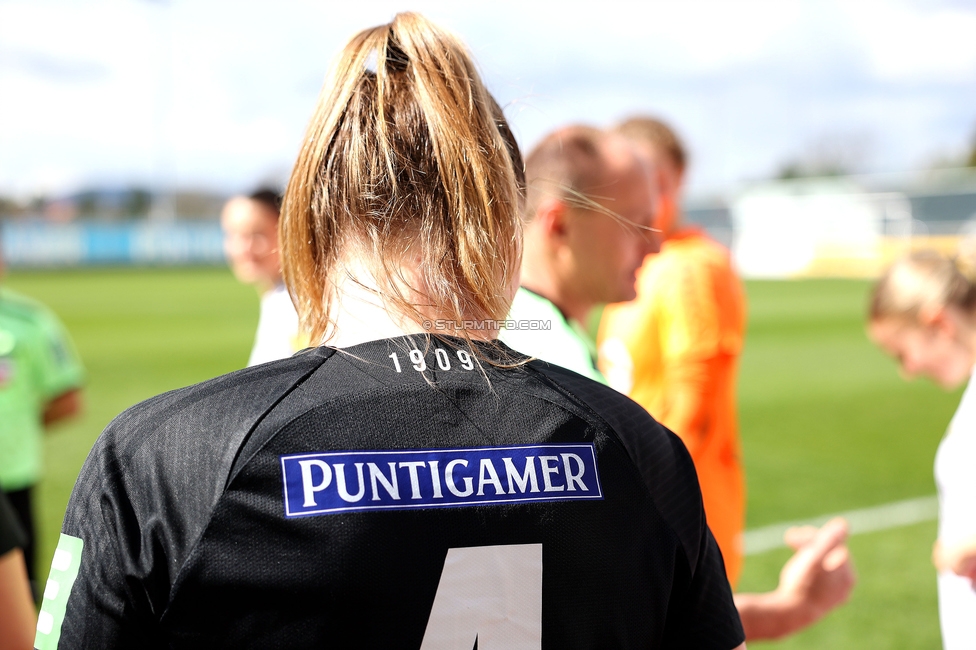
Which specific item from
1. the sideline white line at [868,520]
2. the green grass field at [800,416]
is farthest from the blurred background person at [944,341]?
the sideline white line at [868,520]

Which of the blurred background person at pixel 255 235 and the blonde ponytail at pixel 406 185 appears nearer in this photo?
the blonde ponytail at pixel 406 185

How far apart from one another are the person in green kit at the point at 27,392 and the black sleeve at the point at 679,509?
302 centimetres

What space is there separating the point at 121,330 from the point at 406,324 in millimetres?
17194

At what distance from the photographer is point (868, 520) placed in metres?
6.04

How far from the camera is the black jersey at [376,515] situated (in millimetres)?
966

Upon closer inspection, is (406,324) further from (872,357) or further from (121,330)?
(121,330)

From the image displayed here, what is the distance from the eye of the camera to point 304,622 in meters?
0.97

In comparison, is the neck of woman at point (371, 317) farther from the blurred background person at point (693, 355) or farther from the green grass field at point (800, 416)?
the green grass field at point (800, 416)

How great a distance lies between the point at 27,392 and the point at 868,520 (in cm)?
534

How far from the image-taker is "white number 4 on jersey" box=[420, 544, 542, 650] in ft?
3.34

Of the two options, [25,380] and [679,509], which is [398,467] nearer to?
[679,509]

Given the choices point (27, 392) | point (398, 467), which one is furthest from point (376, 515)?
point (27, 392)

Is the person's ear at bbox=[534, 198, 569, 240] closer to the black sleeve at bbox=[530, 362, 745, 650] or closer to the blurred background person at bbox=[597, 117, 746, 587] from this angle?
the blurred background person at bbox=[597, 117, 746, 587]

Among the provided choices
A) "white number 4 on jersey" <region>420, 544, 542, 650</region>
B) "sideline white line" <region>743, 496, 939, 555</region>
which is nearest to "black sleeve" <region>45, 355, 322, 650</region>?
"white number 4 on jersey" <region>420, 544, 542, 650</region>
